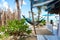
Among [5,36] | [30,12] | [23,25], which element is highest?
[30,12]

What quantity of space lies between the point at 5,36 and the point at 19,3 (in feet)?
15.9

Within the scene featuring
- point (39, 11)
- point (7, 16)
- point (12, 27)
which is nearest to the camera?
point (12, 27)

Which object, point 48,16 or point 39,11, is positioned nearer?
point 48,16

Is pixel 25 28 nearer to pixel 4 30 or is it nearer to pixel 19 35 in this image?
pixel 19 35

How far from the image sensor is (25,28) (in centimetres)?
687

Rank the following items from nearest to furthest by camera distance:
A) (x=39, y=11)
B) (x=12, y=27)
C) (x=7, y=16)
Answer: (x=12, y=27), (x=7, y=16), (x=39, y=11)

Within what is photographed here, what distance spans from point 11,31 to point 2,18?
177 inches

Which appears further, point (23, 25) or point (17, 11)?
point (17, 11)

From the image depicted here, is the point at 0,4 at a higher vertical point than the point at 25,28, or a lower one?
higher

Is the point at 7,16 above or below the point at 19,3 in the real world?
below

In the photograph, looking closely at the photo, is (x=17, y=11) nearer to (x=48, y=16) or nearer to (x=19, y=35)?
(x=48, y=16)

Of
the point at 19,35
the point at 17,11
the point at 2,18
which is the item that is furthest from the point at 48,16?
the point at 19,35

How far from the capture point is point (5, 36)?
6.88 m

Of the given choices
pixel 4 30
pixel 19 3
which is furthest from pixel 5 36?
pixel 19 3
